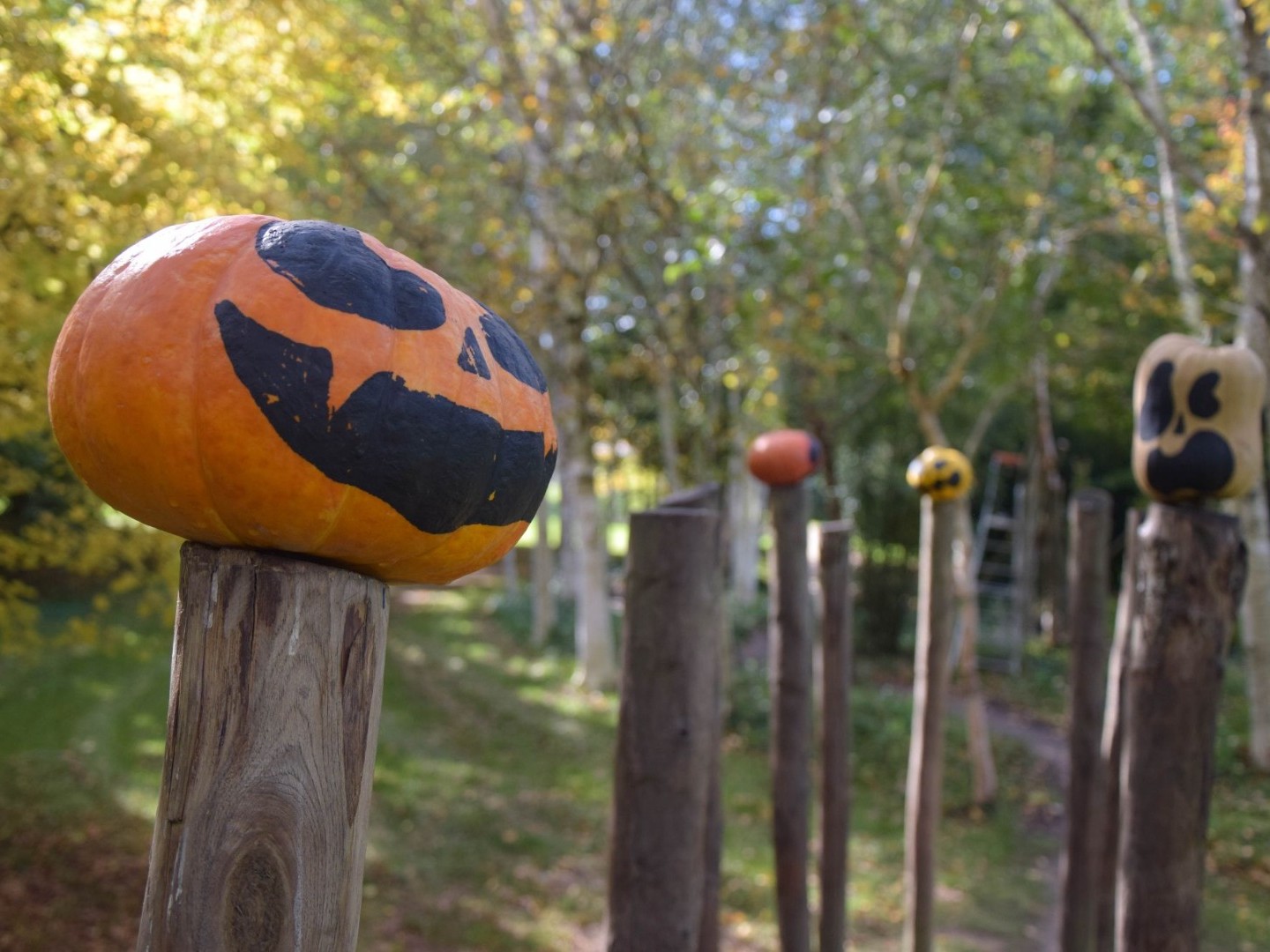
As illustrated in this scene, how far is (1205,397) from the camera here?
275 centimetres

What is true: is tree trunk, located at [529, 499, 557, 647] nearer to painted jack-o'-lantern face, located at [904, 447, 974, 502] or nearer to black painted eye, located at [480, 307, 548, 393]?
painted jack-o'-lantern face, located at [904, 447, 974, 502]

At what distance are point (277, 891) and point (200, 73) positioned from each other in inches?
170

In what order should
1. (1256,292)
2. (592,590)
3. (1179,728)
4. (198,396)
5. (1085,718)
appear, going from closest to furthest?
(198,396) < (1179,728) < (1085,718) < (1256,292) < (592,590)

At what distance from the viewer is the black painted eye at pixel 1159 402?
280 cm

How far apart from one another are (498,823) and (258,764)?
569 cm

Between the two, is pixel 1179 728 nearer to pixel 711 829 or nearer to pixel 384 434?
pixel 711 829

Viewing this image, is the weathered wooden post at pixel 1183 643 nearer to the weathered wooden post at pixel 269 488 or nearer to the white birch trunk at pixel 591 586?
the weathered wooden post at pixel 269 488

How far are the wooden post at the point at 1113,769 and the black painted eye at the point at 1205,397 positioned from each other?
0.70m

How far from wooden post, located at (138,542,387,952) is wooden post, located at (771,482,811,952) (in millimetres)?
2423

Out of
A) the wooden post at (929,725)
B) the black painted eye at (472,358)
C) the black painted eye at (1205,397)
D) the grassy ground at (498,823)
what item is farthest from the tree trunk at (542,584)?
the black painted eye at (472,358)

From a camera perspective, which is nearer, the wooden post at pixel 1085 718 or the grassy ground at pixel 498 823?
the wooden post at pixel 1085 718

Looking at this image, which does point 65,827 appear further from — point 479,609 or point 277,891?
point 479,609

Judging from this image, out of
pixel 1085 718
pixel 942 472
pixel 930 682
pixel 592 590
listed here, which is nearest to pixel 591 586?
pixel 592 590

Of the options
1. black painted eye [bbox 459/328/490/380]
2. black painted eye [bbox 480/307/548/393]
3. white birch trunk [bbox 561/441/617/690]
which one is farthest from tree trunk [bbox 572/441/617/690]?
black painted eye [bbox 459/328/490/380]
